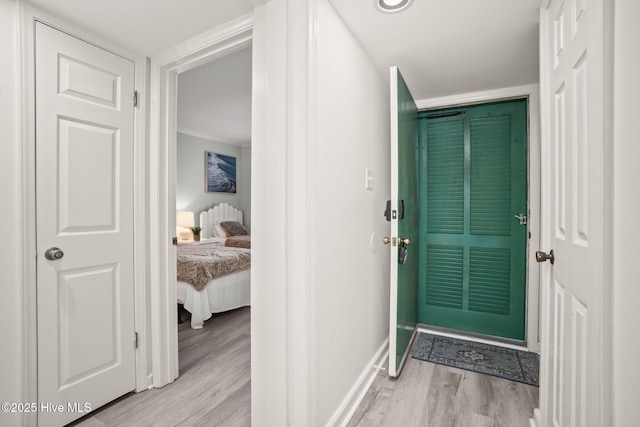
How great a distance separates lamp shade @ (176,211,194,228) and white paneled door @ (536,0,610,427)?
4.74 metres

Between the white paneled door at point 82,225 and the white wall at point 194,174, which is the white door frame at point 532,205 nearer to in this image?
the white paneled door at point 82,225

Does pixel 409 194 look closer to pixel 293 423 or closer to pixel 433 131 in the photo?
pixel 433 131

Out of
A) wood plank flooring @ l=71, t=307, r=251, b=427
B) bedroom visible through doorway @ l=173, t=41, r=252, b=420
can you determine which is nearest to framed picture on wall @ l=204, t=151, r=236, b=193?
bedroom visible through doorway @ l=173, t=41, r=252, b=420

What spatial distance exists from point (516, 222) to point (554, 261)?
1.45 meters

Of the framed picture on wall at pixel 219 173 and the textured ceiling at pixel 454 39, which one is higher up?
the textured ceiling at pixel 454 39

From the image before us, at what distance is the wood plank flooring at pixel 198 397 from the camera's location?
1.65 meters

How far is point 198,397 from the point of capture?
1.86m

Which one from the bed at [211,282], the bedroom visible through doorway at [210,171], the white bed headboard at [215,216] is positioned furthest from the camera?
the white bed headboard at [215,216]

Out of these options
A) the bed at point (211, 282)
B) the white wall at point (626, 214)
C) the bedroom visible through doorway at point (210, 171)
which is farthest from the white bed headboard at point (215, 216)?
the white wall at point (626, 214)

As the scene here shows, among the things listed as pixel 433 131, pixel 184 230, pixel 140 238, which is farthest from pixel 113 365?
pixel 184 230

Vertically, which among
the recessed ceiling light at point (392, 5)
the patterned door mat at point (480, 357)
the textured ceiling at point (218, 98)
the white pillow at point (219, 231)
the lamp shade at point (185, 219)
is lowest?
the patterned door mat at point (480, 357)

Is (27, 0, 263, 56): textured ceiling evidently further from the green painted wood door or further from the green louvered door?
the green louvered door

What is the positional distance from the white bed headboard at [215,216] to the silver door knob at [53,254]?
13.0 feet

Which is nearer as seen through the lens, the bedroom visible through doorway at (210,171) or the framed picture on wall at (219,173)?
the bedroom visible through doorway at (210,171)
